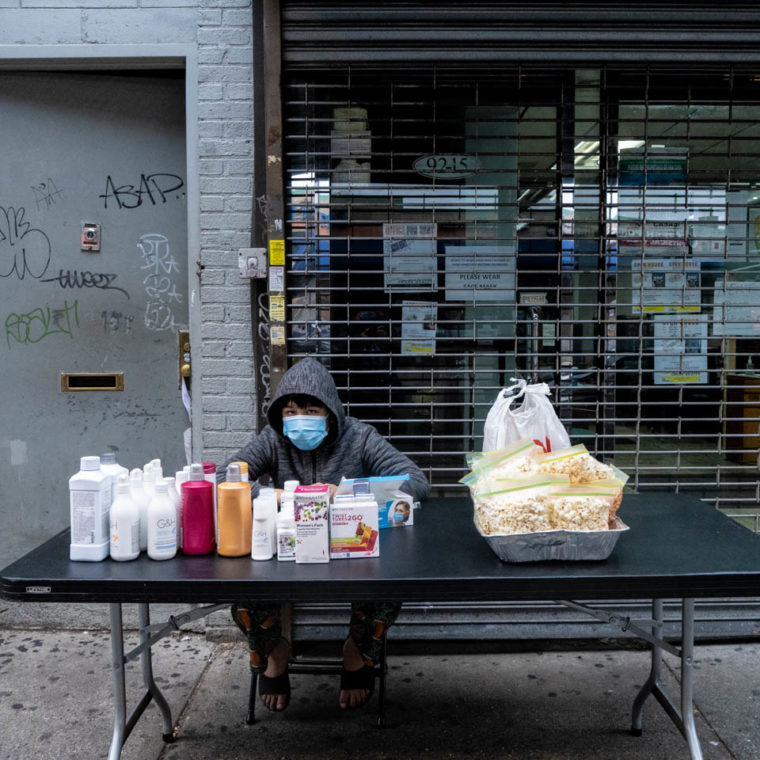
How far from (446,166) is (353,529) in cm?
232

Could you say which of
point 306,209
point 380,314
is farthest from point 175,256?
point 380,314

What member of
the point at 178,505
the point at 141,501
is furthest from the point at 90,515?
the point at 178,505

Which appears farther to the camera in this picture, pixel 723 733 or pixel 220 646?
pixel 220 646

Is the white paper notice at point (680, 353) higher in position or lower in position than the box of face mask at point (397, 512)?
higher

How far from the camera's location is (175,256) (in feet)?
12.6

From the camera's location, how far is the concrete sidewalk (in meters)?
2.76

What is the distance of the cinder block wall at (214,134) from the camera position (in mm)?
3547

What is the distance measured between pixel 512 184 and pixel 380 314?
1008 millimetres

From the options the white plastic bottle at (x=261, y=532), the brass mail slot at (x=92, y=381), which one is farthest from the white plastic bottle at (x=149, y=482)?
the brass mail slot at (x=92, y=381)

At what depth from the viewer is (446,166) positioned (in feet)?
12.3

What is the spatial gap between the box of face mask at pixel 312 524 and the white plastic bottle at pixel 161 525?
398 mm

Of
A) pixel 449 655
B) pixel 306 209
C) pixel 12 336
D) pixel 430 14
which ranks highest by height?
pixel 430 14

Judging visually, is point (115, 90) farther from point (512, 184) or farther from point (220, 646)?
point (220, 646)

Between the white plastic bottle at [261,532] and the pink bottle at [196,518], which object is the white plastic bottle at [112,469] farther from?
the white plastic bottle at [261,532]
